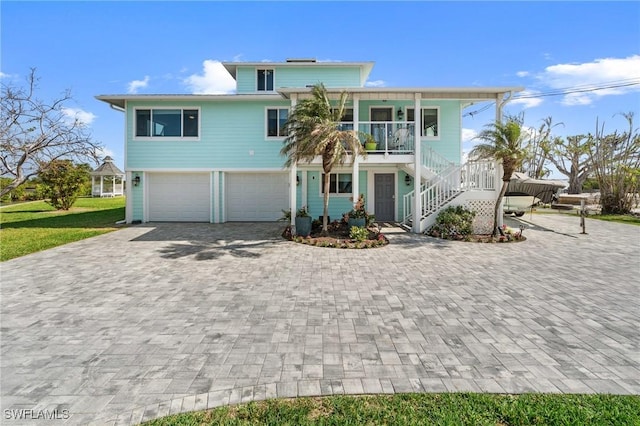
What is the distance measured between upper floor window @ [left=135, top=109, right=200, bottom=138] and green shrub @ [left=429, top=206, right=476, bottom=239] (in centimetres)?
1121

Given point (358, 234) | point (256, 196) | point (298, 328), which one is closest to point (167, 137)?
point (256, 196)

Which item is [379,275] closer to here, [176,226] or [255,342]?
[255,342]

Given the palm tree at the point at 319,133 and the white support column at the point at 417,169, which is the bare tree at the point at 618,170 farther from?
the palm tree at the point at 319,133

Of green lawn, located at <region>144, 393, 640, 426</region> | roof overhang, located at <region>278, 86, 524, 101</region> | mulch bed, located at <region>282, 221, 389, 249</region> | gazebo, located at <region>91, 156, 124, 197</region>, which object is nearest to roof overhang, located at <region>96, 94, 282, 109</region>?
roof overhang, located at <region>278, 86, 524, 101</region>

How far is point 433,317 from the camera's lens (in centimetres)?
451

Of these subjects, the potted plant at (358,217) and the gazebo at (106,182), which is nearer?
the potted plant at (358,217)

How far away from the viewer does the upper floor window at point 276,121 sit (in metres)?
14.3

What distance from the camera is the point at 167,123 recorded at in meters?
14.3

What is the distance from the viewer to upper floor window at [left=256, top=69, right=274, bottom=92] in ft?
53.5

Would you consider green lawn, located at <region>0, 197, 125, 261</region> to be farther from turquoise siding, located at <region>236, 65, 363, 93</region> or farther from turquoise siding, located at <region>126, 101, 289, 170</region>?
turquoise siding, located at <region>236, 65, 363, 93</region>

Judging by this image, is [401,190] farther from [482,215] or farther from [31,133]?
[31,133]

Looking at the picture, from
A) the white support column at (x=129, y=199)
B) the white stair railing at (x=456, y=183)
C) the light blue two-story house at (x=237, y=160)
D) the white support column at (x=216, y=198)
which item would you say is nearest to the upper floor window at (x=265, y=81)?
the light blue two-story house at (x=237, y=160)

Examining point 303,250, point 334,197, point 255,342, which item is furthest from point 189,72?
point 255,342

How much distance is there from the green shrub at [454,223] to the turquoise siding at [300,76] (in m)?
8.76
